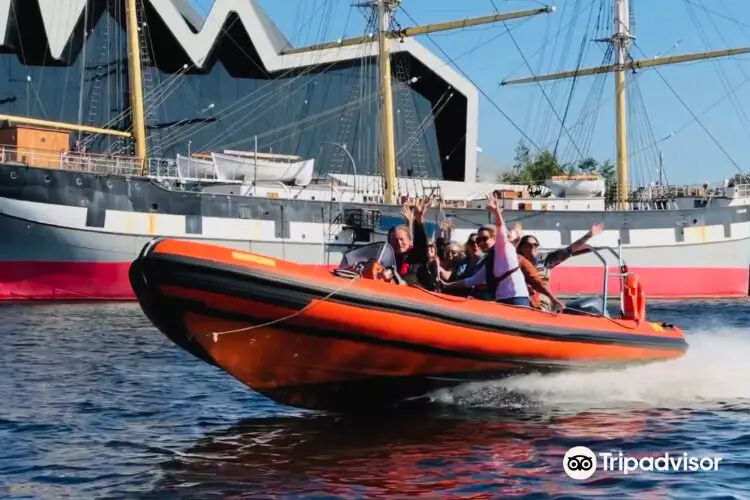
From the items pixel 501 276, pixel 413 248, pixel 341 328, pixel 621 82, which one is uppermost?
pixel 621 82

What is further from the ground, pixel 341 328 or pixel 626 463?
pixel 341 328

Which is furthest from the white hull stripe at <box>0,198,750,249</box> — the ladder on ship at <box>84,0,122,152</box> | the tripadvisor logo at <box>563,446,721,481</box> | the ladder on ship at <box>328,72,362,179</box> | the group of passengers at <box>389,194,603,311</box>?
the tripadvisor logo at <box>563,446,721,481</box>

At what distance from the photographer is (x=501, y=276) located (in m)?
9.89

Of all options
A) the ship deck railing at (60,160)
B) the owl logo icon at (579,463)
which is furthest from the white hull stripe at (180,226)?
the owl logo icon at (579,463)

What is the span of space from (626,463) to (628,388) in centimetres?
310

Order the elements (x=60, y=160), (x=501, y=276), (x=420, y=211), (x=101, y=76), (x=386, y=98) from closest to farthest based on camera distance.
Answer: (x=420, y=211)
(x=501, y=276)
(x=60, y=160)
(x=386, y=98)
(x=101, y=76)

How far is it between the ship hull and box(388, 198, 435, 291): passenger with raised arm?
1931 cm

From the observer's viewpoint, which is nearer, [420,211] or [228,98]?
[420,211]

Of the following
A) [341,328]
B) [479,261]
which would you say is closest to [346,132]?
[479,261]

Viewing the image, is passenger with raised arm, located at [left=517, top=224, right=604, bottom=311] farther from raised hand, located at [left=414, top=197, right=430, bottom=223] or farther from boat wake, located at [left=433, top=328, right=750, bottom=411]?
raised hand, located at [left=414, top=197, right=430, bottom=223]

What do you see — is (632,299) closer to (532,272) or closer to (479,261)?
(532,272)

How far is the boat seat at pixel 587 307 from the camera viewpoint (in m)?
11.0

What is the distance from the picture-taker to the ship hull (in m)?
27.1

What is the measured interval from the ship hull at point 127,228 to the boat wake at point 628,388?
18821 millimetres
